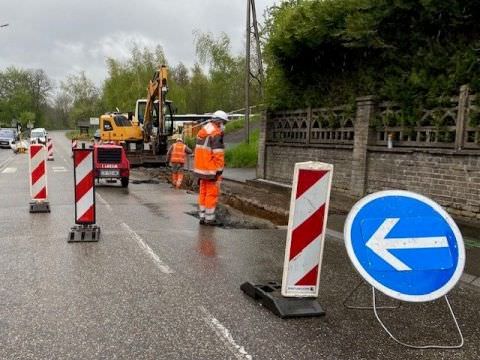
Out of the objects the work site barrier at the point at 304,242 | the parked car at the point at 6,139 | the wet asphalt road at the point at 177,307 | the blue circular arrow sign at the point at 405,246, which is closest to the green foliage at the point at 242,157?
the wet asphalt road at the point at 177,307

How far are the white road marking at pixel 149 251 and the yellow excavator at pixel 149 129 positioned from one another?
603 inches

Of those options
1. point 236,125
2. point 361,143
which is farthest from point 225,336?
point 236,125

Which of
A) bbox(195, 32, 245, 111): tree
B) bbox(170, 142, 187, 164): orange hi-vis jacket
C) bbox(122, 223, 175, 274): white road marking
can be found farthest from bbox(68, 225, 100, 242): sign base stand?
bbox(195, 32, 245, 111): tree

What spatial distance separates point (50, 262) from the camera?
21.3ft

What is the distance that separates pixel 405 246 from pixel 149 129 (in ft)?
72.6

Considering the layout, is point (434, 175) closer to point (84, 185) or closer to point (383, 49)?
point (383, 49)

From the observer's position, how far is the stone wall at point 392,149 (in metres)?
9.79

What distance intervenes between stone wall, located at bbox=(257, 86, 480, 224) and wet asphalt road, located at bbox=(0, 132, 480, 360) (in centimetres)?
337

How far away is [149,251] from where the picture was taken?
23.6ft

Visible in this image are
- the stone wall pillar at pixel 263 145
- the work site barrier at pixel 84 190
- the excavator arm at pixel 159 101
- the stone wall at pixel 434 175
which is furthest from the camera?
the excavator arm at pixel 159 101

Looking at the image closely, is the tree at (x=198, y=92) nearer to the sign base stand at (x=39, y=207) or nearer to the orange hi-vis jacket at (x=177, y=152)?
the orange hi-vis jacket at (x=177, y=152)

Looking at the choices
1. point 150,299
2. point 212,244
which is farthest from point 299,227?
point 212,244

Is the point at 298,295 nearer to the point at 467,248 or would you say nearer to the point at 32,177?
the point at 467,248

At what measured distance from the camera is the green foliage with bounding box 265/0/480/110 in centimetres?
1019
